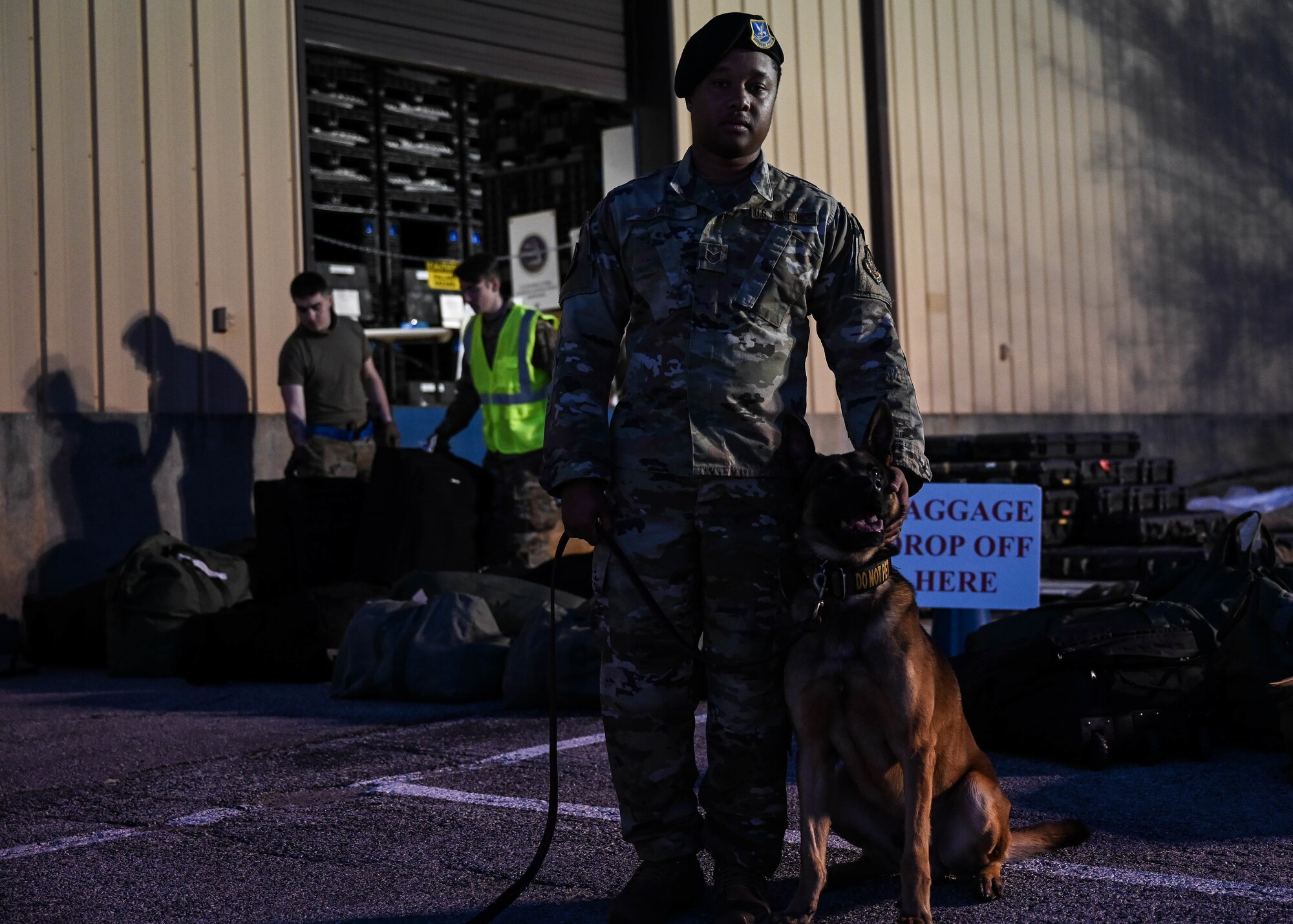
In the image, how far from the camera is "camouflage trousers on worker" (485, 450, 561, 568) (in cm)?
864

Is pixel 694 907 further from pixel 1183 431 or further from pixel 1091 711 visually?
pixel 1183 431

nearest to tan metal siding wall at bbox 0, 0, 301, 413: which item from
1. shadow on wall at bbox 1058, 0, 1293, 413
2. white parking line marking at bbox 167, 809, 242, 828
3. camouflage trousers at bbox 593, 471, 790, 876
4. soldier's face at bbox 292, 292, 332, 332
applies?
soldier's face at bbox 292, 292, 332, 332

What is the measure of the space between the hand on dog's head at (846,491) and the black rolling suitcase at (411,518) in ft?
17.6

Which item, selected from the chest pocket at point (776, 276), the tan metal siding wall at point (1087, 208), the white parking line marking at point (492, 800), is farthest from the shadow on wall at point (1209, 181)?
the chest pocket at point (776, 276)

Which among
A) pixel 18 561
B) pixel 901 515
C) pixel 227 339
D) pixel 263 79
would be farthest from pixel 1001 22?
pixel 901 515

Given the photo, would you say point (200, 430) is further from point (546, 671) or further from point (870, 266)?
point (870, 266)

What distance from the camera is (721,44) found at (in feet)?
10.6

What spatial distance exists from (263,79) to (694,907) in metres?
8.13

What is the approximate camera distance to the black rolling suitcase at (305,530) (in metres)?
8.30

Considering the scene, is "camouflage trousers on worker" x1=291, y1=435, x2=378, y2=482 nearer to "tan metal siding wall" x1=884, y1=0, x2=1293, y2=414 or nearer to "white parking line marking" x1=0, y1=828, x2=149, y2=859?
"white parking line marking" x1=0, y1=828, x2=149, y2=859

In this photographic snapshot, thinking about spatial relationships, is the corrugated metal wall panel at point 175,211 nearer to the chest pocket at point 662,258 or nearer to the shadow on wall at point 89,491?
the shadow on wall at point 89,491

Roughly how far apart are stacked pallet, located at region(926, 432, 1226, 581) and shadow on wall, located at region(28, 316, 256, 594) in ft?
17.3

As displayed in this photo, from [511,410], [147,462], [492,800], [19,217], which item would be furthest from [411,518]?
[492,800]

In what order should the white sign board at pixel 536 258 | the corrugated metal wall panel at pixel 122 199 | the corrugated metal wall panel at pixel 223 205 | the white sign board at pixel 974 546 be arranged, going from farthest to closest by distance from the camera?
the white sign board at pixel 536 258 → the corrugated metal wall panel at pixel 223 205 → the corrugated metal wall panel at pixel 122 199 → the white sign board at pixel 974 546
